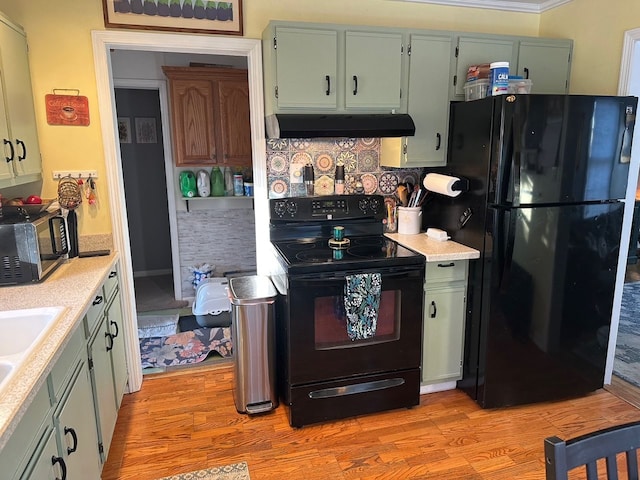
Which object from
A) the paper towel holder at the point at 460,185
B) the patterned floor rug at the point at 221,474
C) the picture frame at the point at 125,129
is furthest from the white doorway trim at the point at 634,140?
the picture frame at the point at 125,129

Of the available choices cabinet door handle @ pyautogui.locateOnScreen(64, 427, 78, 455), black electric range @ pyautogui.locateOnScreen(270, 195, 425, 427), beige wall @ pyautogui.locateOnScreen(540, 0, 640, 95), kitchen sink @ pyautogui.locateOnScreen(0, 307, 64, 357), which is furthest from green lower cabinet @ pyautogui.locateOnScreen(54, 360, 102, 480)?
beige wall @ pyautogui.locateOnScreen(540, 0, 640, 95)

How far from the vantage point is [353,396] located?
8.30ft

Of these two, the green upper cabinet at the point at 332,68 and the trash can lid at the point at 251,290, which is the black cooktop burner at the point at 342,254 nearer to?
the trash can lid at the point at 251,290

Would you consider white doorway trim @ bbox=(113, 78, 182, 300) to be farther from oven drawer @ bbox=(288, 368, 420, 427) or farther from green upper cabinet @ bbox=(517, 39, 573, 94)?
green upper cabinet @ bbox=(517, 39, 573, 94)

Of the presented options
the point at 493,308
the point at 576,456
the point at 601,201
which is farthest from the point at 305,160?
the point at 576,456

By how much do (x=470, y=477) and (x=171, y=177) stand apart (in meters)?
3.42

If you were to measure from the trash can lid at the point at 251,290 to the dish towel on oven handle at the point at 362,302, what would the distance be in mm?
447

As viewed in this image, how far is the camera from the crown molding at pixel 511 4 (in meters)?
2.91

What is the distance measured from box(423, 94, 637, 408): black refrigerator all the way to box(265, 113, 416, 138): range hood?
1.23 feet

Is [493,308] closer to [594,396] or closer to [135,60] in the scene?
[594,396]

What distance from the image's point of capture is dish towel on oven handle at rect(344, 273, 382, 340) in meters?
2.38

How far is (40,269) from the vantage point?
2.06 metres

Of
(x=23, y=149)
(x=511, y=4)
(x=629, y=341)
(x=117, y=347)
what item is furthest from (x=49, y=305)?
(x=629, y=341)

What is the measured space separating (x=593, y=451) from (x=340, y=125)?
1965mm
